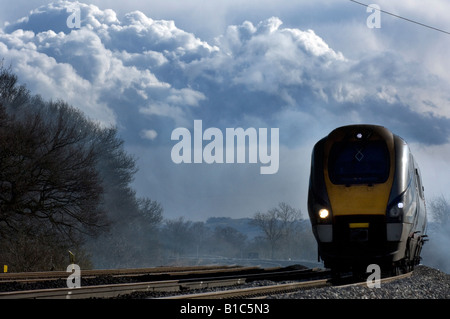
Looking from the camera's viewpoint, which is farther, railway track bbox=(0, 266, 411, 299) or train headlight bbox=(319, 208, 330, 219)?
train headlight bbox=(319, 208, 330, 219)

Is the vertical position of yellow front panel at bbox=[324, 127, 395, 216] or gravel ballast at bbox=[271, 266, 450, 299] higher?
yellow front panel at bbox=[324, 127, 395, 216]

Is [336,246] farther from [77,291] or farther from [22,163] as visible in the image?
[22,163]

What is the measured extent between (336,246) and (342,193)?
1188mm

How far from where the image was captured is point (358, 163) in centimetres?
1342

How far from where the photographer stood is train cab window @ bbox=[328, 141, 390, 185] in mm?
13188

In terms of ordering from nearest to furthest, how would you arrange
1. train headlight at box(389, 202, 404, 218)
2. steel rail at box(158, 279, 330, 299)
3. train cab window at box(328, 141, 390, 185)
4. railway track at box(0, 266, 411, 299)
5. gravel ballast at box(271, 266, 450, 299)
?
steel rail at box(158, 279, 330, 299)
gravel ballast at box(271, 266, 450, 299)
railway track at box(0, 266, 411, 299)
train headlight at box(389, 202, 404, 218)
train cab window at box(328, 141, 390, 185)

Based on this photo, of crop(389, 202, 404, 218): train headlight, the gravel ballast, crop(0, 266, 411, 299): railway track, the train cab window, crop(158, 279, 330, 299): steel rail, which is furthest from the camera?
the train cab window

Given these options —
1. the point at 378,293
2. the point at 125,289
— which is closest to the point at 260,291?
the point at 378,293

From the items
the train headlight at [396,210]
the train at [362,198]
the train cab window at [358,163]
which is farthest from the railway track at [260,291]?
the train cab window at [358,163]

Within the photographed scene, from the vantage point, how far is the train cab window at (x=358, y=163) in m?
13.2

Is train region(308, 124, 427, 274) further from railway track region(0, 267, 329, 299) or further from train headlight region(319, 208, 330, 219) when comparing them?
railway track region(0, 267, 329, 299)

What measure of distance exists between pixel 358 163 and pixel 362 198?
894 mm

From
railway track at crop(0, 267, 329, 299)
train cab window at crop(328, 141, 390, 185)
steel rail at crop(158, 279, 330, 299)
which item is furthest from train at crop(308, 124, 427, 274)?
railway track at crop(0, 267, 329, 299)
